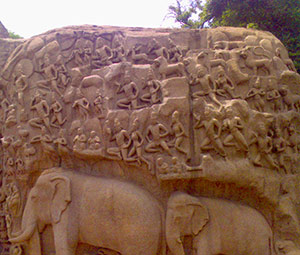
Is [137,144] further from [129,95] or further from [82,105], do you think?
[82,105]

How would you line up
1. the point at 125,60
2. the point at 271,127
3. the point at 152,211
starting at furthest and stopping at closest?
the point at 125,60, the point at 271,127, the point at 152,211

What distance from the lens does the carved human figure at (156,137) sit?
431 centimetres

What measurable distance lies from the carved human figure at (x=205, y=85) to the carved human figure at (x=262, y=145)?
647 millimetres

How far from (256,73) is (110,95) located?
7.40 feet

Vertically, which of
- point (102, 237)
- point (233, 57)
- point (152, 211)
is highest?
point (233, 57)

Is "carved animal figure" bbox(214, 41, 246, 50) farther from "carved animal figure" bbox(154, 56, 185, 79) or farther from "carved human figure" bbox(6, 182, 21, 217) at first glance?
"carved human figure" bbox(6, 182, 21, 217)

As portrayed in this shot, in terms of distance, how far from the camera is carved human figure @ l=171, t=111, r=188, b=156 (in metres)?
4.29

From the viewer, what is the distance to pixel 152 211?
4258mm

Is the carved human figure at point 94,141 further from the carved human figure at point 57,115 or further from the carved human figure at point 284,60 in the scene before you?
the carved human figure at point 284,60

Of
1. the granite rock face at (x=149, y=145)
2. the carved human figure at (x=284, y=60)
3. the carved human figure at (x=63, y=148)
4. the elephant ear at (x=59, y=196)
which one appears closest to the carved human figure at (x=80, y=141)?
the granite rock face at (x=149, y=145)

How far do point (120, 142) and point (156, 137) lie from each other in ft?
1.68

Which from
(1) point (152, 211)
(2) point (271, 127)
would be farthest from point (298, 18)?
(1) point (152, 211)

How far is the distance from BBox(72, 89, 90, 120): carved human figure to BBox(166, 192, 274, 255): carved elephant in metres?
1.70

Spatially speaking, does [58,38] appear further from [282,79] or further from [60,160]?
[282,79]
